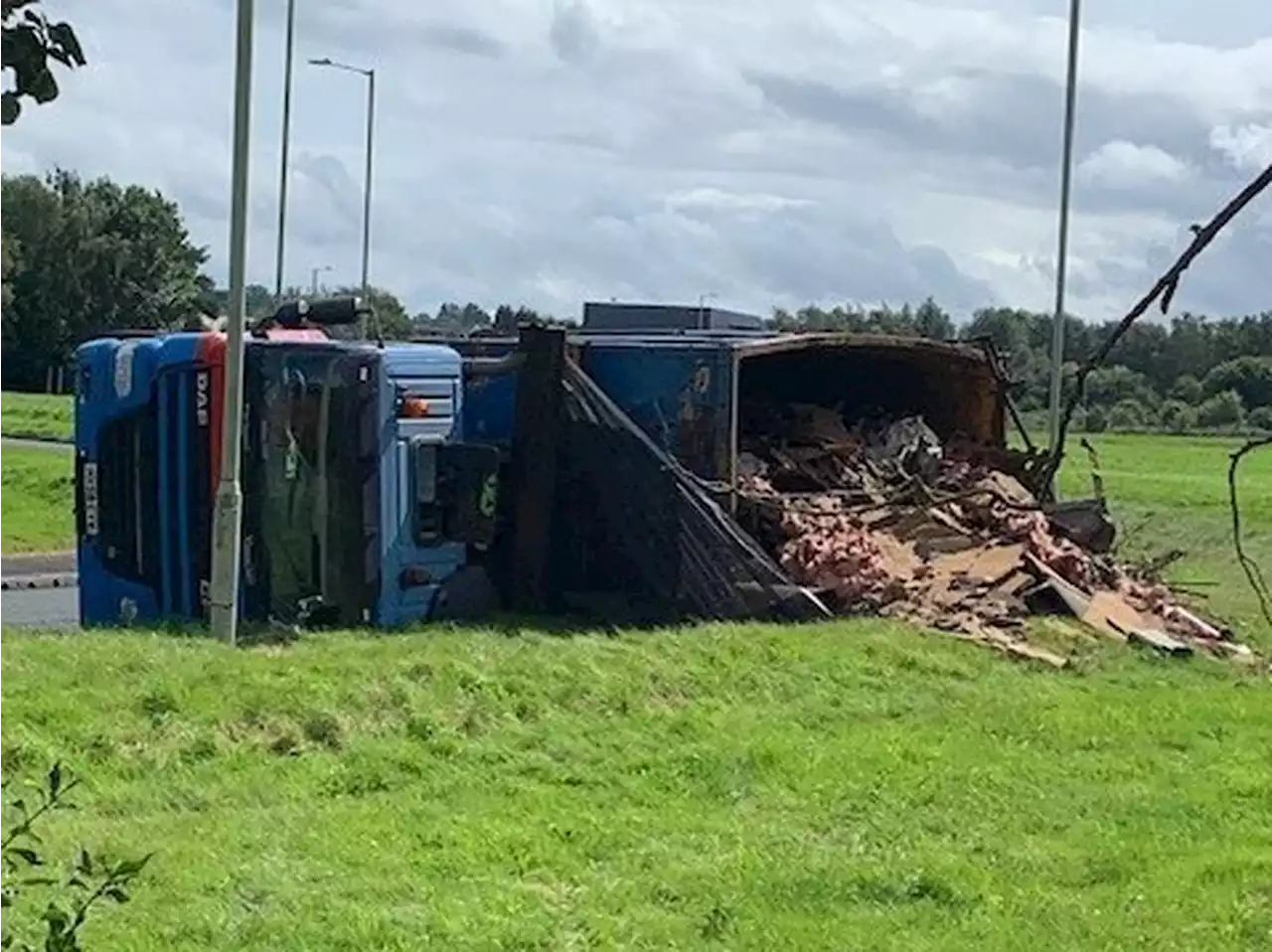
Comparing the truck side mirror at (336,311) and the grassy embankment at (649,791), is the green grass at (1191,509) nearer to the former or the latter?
the grassy embankment at (649,791)

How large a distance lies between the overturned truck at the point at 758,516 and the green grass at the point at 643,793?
1464 mm

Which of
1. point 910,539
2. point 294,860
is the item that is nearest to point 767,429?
point 910,539

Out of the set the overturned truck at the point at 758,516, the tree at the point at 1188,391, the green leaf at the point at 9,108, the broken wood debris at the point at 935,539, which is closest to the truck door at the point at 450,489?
the overturned truck at the point at 758,516

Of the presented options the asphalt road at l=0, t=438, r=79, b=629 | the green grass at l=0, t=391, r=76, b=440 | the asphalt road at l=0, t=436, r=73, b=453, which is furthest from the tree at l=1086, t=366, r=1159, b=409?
the green grass at l=0, t=391, r=76, b=440

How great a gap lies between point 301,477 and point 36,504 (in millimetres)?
16663

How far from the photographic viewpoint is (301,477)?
1456 centimetres

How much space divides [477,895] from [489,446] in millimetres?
7517

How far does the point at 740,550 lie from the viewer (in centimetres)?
1523

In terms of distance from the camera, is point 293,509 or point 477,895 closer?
point 477,895

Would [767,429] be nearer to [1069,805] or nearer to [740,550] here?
[740,550]

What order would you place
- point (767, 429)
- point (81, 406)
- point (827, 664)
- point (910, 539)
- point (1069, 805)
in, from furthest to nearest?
point (767, 429)
point (910, 539)
point (81, 406)
point (827, 664)
point (1069, 805)

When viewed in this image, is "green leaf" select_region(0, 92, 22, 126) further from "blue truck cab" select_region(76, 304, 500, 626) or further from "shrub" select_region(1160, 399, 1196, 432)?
"blue truck cab" select_region(76, 304, 500, 626)

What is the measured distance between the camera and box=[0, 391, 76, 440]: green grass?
44791 mm

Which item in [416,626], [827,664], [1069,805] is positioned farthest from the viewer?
[416,626]
